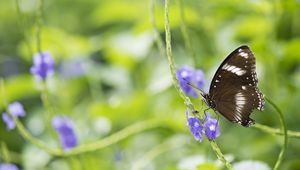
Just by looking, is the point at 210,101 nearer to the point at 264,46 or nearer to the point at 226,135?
the point at 264,46

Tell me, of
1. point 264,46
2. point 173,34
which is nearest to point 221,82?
point 264,46

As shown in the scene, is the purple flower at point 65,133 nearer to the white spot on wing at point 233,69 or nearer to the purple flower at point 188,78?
the purple flower at point 188,78

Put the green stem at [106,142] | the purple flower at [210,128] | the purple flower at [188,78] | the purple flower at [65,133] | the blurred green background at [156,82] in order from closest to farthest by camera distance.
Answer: the purple flower at [210,128] < the purple flower at [188,78] < the green stem at [106,142] < the purple flower at [65,133] < the blurred green background at [156,82]

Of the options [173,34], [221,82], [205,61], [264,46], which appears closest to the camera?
[221,82]

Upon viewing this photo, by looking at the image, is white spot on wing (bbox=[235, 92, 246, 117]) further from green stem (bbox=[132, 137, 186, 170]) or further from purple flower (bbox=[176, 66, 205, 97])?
green stem (bbox=[132, 137, 186, 170])

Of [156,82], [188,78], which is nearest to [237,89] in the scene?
[188,78]

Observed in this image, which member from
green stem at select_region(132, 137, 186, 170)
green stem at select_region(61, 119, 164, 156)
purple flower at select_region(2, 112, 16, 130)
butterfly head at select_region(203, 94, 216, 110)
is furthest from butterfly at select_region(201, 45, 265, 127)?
purple flower at select_region(2, 112, 16, 130)

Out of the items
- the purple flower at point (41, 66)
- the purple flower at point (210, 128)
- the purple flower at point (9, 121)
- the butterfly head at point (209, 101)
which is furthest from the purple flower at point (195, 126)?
the purple flower at point (9, 121)
